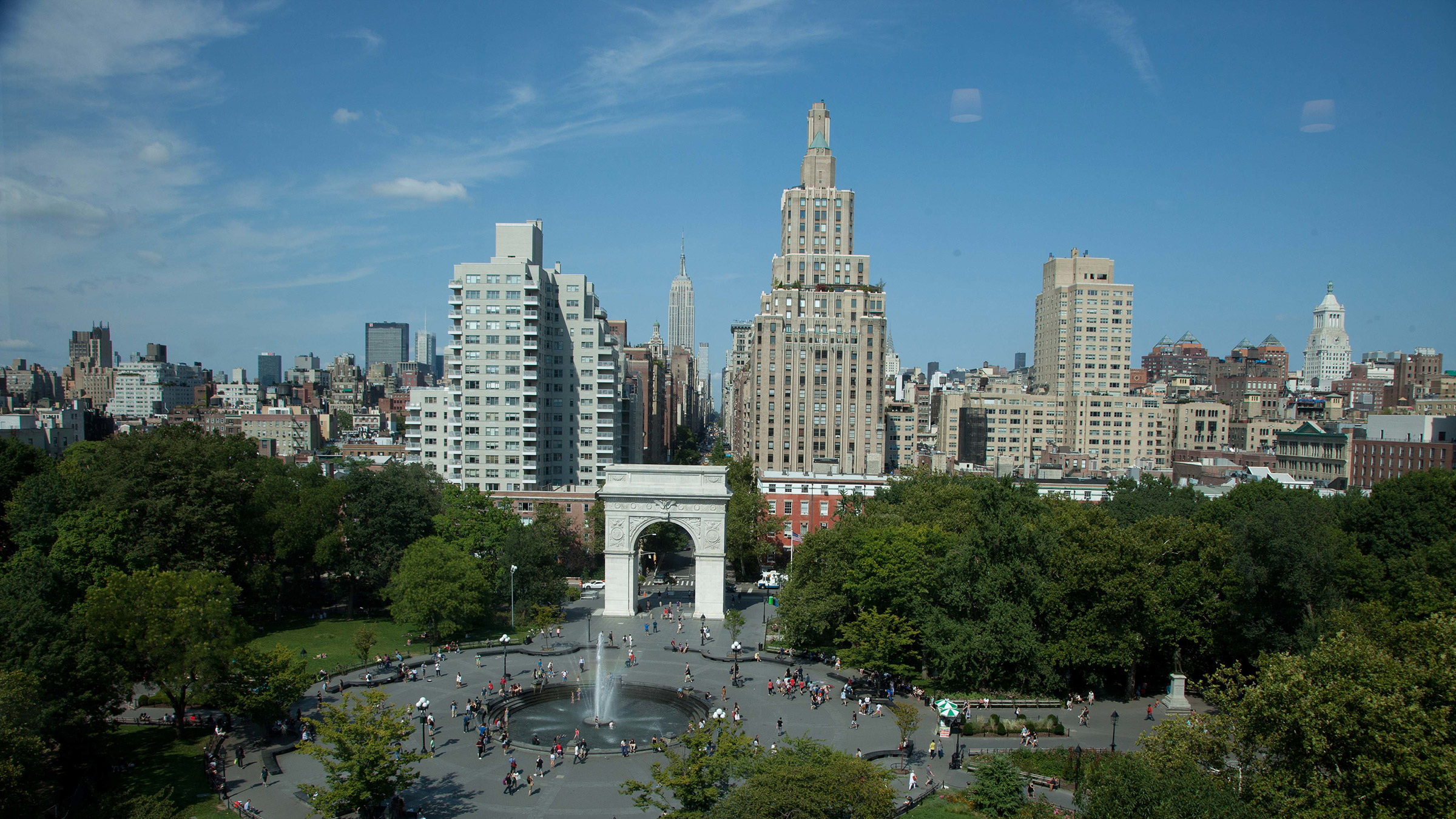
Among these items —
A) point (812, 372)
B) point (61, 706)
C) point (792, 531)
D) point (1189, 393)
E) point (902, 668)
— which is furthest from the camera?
point (1189, 393)

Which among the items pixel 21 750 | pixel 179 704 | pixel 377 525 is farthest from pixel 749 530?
pixel 21 750

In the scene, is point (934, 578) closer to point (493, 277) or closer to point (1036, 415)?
point (493, 277)

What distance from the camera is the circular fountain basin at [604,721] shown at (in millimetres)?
38094

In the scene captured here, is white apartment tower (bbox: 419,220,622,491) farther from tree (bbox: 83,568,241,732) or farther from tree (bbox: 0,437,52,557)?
tree (bbox: 83,568,241,732)

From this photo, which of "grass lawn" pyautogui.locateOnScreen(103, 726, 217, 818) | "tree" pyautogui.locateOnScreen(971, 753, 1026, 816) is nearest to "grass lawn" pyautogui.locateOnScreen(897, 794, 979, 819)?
"tree" pyautogui.locateOnScreen(971, 753, 1026, 816)

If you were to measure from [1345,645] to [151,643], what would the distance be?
41792 millimetres

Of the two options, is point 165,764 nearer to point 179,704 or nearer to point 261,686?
point 179,704

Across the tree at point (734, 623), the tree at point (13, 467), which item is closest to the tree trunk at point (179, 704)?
the tree at point (13, 467)

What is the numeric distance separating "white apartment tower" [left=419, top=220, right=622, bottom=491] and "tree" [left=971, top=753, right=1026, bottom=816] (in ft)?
202

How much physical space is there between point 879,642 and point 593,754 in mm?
15110

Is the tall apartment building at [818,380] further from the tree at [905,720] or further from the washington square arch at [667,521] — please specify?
the tree at [905,720]

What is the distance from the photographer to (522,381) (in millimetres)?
84125

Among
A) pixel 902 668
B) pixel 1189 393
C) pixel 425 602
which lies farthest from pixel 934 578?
pixel 1189 393

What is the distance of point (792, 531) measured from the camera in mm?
79625
